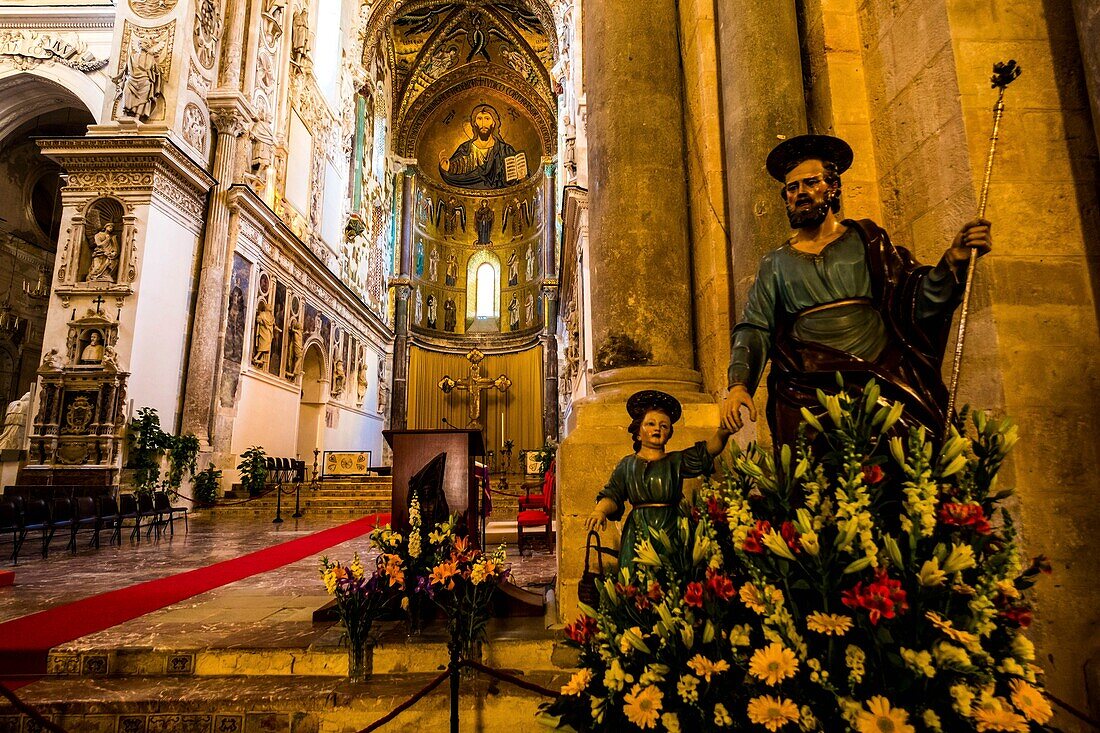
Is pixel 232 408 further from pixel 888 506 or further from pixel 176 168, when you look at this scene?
pixel 888 506

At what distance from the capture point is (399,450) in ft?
13.0

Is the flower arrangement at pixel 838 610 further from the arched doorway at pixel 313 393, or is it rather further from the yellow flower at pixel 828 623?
the arched doorway at pixel 313 393

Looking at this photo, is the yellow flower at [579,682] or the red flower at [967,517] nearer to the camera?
the red flower at [967,517]

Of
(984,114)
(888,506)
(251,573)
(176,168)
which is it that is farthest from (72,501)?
(984,114)

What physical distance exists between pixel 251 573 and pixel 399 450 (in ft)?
8.99

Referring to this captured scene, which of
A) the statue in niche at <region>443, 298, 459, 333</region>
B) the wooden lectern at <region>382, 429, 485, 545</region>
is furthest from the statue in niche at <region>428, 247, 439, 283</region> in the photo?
the wooden lectern at <region>382, 429, 485, 545</region>

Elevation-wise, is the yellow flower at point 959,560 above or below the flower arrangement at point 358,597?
above

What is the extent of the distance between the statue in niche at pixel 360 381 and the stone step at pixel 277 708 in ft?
61.2

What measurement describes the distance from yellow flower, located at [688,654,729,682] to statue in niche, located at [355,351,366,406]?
20.9 meters

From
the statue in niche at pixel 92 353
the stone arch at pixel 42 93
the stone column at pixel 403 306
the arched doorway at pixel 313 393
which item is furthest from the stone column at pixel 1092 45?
the stone column at pixel 403 306

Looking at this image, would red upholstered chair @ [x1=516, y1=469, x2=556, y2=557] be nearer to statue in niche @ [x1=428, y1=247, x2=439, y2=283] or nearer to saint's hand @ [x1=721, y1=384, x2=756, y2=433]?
saint's hand @ [x1=721, y1=384, x2=756, y2=433]

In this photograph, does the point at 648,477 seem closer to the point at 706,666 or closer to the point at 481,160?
the point at 706,666

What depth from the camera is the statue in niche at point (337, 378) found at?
18.6 meters

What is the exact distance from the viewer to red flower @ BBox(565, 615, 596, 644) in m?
1.56
